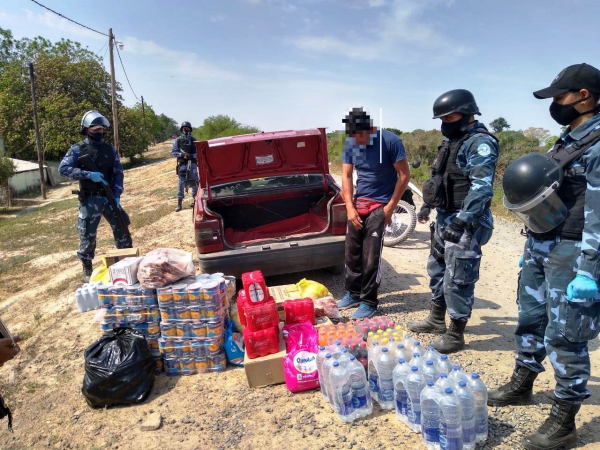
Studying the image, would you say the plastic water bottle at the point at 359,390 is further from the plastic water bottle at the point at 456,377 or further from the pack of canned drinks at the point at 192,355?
the pack of canned drinks at the point at 192,355

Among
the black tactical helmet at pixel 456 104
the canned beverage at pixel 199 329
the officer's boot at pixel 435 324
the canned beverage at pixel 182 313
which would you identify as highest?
the black tactical helmet at pixel 456 104

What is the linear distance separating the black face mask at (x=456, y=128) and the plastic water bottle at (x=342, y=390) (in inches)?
78.3

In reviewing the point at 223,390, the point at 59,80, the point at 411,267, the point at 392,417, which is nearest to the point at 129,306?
the point at 223,390

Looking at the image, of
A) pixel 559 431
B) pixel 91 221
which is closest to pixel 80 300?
pixel 91 221

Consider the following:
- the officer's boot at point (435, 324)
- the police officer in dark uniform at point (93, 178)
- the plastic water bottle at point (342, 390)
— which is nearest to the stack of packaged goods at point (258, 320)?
the plastic water bottle at point (342, 390)

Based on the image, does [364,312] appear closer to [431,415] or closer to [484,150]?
[431,415]

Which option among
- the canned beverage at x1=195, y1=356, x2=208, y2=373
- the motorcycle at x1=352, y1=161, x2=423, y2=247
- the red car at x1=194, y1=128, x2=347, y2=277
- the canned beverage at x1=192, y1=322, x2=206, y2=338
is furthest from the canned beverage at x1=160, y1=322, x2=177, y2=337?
the motorcycle at x1=352, y1=161, x2=423, y2=247

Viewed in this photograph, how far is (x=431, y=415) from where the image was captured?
91.1 inches

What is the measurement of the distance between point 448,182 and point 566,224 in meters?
1.18

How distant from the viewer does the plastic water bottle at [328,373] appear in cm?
273

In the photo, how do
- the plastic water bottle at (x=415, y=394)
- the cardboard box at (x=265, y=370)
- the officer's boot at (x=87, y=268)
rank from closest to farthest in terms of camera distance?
1. the plastic water bottle at (x=415, y=394)
2. the cardboard box at (x=265, y=370)
3. the officer's boot at (x=87, y=268)

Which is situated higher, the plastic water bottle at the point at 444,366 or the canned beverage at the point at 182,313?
the canned beverage at the point at 182,313

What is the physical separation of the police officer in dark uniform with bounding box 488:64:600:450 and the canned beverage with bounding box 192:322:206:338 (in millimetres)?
2335

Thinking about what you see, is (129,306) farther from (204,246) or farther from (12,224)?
(12,224)
